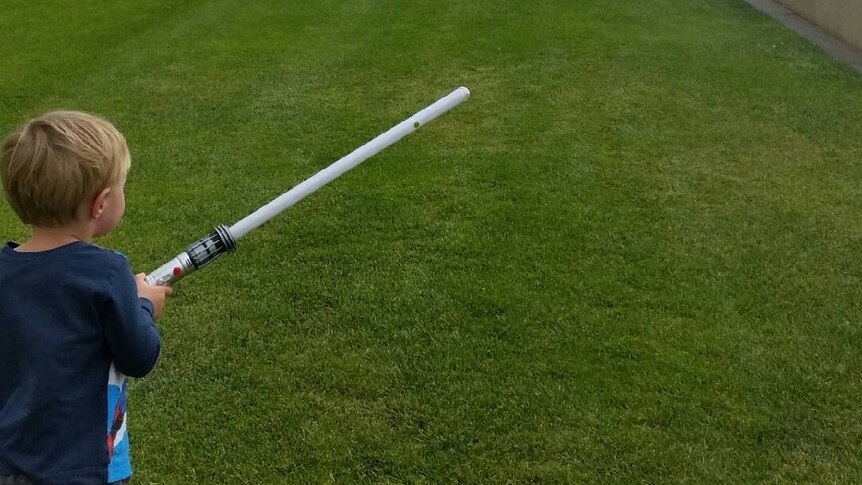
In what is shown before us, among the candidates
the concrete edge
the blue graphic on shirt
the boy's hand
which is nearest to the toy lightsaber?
the boy's hand

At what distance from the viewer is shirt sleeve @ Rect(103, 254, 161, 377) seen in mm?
1767

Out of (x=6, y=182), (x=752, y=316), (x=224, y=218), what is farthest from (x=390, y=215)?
(x=6, y=182)

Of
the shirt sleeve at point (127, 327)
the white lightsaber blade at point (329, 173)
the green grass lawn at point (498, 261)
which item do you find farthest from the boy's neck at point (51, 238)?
the green grass lawn at point (498, 261)

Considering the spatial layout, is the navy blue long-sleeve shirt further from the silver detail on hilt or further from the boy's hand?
the silver detail on hilt

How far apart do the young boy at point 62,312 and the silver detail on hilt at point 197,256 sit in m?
0.44

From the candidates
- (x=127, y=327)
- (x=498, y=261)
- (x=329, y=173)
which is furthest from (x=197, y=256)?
(x=498, y=261)

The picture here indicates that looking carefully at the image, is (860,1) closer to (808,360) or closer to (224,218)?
(808,360)

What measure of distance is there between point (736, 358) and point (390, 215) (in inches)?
83.3

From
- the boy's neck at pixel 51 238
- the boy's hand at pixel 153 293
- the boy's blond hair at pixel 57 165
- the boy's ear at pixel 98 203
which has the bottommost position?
the boy's hand at pixel 153 293

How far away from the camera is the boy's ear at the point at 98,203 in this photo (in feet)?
6.05

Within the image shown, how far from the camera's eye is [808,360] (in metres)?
3.62

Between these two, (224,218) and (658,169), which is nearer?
(224,218)

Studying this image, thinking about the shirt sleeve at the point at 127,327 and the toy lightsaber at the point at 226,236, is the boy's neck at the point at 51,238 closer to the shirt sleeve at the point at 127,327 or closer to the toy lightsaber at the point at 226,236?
the shirt sleeve at the point at 127,327

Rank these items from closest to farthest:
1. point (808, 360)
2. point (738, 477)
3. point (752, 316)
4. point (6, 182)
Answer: point (6, 182)
point (738, 477)
point (808, 360)
point (752, 316)
